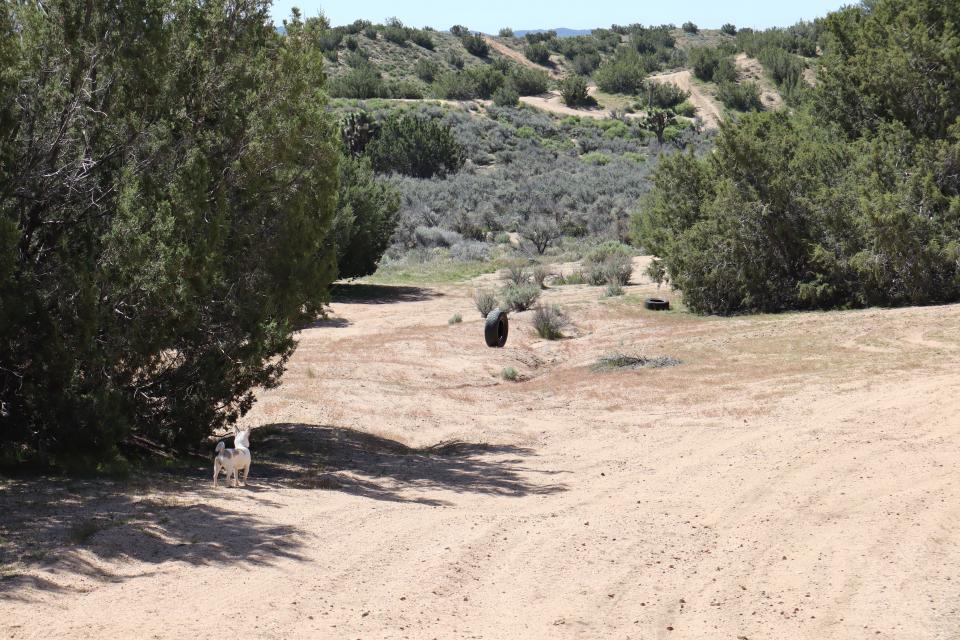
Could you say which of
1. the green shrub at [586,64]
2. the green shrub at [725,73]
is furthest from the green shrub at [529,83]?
the green shrub at [725,73]

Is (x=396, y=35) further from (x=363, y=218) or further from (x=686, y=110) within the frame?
(x=363, y=218)

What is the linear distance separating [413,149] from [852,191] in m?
36.7

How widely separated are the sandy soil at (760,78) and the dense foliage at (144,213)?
250 ft

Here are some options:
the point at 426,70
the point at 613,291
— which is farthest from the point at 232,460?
the point at 426,70

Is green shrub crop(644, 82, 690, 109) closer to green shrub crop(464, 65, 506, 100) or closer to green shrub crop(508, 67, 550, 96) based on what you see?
green shrub crop(508, 67, 550, 96)

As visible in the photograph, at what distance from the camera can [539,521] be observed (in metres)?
8.44

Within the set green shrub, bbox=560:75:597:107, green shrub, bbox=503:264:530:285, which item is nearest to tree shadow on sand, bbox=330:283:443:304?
green shrub, bbox=503:264:530:285

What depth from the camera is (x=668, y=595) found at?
6.59m

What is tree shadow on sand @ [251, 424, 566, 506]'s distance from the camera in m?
10.1

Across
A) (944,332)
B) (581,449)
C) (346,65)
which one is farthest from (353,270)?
(346,65)

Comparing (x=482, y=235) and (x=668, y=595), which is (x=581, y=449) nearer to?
(x=668, y=595)

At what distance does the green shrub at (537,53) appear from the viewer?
4257 inches

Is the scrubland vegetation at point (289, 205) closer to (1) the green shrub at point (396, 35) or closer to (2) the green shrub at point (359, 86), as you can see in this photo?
(2) the green shrub at point (359, 86)

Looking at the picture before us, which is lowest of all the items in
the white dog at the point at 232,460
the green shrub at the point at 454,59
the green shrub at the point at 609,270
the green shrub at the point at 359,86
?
the white dog at the point at 232,460
